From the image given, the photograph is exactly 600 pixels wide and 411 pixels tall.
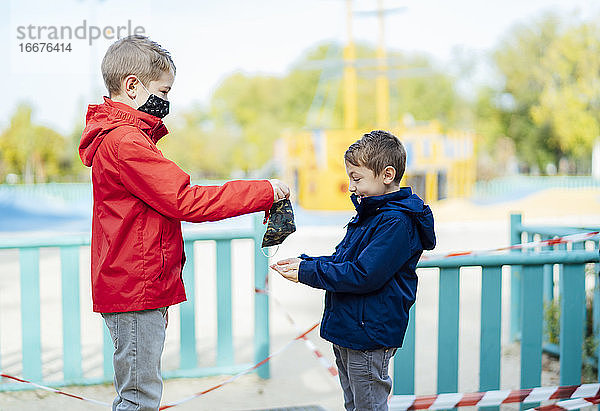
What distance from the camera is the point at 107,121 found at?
2.09m

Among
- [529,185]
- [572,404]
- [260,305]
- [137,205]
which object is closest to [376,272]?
[137,205]

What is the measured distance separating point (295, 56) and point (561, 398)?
144 ft

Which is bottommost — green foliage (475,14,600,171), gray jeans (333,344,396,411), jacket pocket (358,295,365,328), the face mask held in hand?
gray jeans (333,344,396,411)

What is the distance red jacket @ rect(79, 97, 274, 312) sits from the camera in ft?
6.61

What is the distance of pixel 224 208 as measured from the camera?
80.7 inches

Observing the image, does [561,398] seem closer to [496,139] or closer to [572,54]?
[572,54]

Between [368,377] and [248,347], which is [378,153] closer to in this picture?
[368,377]

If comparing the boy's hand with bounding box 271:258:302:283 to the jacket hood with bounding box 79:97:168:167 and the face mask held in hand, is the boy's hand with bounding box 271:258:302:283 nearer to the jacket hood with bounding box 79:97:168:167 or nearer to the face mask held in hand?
the face mask held in hand

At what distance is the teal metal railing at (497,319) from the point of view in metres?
2.94

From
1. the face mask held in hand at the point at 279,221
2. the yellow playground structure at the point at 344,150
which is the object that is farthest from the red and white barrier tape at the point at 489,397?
the yellow playground structure at the point at 344,150

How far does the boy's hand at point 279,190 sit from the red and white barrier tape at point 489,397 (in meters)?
1.27

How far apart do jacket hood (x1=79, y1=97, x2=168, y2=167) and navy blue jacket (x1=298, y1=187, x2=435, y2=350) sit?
0.72m

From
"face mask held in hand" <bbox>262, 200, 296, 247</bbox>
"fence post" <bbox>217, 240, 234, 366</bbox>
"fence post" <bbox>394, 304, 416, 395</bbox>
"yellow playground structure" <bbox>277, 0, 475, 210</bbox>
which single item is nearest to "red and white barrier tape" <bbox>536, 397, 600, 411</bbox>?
"fence post" <bbox>394, 304, 416, 395</bbox>

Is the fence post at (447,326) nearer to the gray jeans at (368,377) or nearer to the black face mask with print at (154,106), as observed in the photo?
the gray jeans at (368,377)
